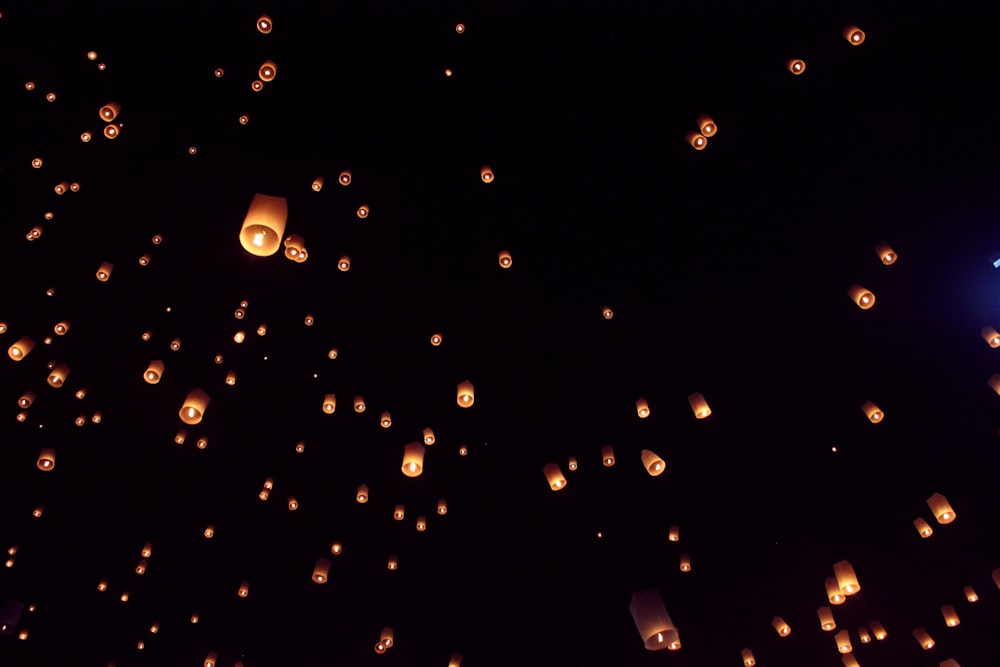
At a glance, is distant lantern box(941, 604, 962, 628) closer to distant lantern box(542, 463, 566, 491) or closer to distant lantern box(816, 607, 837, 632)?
distant lantern box(816, 607, 837, 632)

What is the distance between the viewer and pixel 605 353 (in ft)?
19.5

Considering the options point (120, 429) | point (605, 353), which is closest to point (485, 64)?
point (605, 353)

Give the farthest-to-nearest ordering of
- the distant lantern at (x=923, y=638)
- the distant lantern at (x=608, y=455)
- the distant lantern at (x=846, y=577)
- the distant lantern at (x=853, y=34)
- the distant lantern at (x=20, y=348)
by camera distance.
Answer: the distant lantern at (x=923, y=638) < the distant lantern at (x=608, y=455) < the distant lantern at (x=846, y=577) < the distant lantern at (x=20, y=348) < the distant lantern at (x=853, y=34)

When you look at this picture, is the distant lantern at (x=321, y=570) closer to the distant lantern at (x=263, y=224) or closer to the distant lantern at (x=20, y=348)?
the distant lantern at (x=20, y=348)

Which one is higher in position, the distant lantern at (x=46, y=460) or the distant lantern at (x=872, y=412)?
the distant lantern at (x=872, y=412)

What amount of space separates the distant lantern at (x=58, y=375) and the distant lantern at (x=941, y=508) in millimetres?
7807

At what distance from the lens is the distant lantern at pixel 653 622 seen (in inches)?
196

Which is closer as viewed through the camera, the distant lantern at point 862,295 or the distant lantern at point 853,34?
the distant lantern at point 853,34

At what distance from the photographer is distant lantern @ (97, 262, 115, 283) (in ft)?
17.6

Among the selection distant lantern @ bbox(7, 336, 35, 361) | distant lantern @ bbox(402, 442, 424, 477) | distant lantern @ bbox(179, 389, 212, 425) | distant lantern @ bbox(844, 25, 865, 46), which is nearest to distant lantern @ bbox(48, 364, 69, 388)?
distant lantern @ bbox(7, 336, 35, 361)

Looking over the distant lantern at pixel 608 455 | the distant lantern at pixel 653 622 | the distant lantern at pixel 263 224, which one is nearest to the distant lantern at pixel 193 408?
the distant lantern at pixel 263 224

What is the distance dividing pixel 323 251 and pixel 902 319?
5.15 m

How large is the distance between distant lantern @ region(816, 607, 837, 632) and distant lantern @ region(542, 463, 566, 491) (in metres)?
3.44

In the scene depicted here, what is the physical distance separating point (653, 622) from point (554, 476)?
1.48 metres
